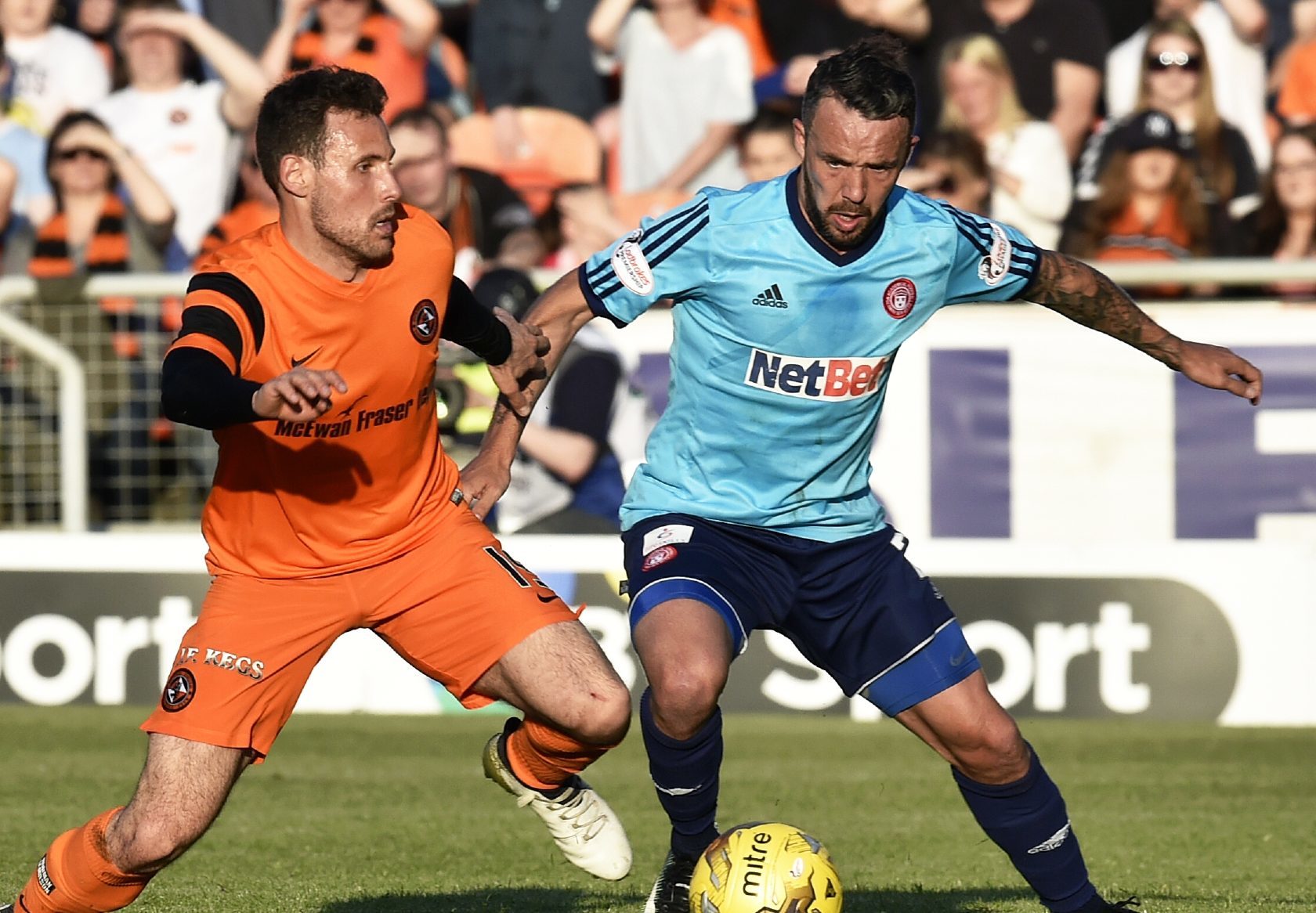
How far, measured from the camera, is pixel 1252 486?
1058 cm

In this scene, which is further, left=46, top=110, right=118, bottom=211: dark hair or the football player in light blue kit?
left=46, top=110, right=118, bottom=211: dark hair

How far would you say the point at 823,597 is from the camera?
18.4 feet

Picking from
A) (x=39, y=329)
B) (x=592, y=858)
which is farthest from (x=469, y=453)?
(x=592, y=858)

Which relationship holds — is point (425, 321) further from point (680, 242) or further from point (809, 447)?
point (809, 447)

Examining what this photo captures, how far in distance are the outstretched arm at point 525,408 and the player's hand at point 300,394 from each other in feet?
4.03

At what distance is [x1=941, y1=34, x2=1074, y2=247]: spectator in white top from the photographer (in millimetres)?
10891

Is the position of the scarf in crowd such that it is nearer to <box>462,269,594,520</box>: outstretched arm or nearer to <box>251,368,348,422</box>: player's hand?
<box>462,269,594,520</box>: outstretched arm

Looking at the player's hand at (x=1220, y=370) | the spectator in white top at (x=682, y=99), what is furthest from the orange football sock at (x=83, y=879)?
the spectator in white top at (x=682, y=99)

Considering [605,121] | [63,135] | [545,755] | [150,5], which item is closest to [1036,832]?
[545,755]

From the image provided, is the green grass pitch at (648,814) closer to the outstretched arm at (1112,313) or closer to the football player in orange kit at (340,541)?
the football player in orange kit at (340,541)

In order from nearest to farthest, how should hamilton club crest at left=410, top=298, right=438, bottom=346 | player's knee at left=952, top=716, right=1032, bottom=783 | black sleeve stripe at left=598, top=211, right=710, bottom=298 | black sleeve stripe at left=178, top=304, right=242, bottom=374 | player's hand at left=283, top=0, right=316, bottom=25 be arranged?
black sleeve stripe at left=178, top=304, right=242, bottom=374 → player's knee at left=952, top=716, right=1032, bottom=783 → hamilton club crest at left=410, top=298, right=438, bottom=346 → black sleeve stripe at left=598, top=211, right=710, bottom=298 → player's hand at left=283, top=0, right=316, bottom=25

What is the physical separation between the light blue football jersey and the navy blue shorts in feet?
0.23

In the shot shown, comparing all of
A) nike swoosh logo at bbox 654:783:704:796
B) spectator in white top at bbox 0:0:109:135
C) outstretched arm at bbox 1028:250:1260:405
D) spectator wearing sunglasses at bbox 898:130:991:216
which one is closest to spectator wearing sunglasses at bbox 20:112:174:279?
spectator in white top at bbox 0:0:109:135

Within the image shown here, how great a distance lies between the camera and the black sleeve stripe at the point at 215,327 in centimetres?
498
